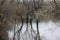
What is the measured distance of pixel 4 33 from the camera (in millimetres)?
1705

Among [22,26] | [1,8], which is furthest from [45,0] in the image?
[1,8]

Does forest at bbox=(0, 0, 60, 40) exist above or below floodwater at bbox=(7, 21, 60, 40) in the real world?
above

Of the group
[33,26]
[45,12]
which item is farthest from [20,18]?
[45,12]

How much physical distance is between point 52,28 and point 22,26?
0.39m

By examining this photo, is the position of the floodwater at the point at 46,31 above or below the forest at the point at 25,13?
below

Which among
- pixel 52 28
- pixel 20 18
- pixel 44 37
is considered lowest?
pixel 44 37

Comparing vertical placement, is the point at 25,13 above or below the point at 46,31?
above

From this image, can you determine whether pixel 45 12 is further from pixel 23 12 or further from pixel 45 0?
pixel 23 12

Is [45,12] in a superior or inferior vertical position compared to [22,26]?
superior

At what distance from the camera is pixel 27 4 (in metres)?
1.68

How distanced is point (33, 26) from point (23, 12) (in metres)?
0.23

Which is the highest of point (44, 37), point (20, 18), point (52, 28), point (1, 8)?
point (1, 8)

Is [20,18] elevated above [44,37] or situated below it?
above

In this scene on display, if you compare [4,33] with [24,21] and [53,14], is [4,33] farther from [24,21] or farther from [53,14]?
[53,14]
